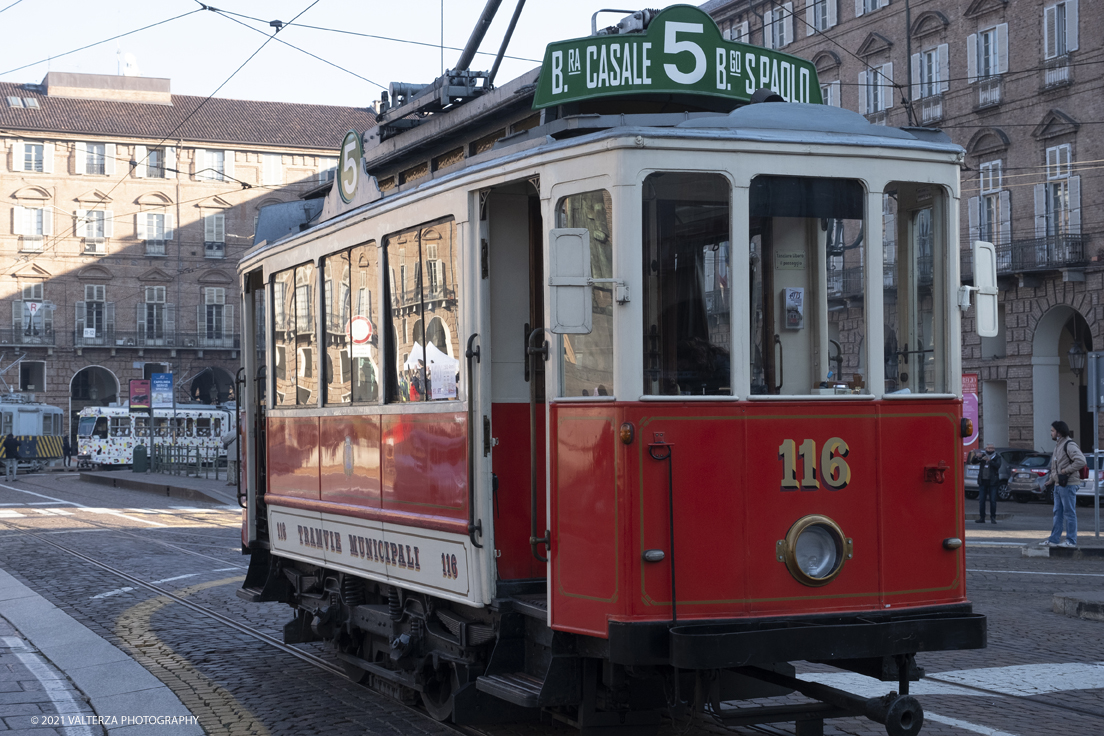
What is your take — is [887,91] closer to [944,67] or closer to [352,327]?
[944,67]

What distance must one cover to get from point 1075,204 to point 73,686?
30.5 meters

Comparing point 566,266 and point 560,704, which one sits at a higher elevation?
point 566,266

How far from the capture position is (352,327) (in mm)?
8359

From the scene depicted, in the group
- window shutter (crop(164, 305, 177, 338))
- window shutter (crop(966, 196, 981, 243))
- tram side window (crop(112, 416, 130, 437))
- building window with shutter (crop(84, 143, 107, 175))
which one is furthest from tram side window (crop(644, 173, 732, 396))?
window shutter (crop(164, 305, 177, 338))

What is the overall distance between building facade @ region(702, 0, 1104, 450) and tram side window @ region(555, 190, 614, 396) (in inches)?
1120

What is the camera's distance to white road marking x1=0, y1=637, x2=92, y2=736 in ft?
26.7

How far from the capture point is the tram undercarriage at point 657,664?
5719mm

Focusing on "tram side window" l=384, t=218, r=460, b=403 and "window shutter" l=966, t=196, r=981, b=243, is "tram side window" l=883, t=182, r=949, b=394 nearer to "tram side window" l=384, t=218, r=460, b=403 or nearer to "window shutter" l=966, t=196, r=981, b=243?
"tram side window" l=384, t=218, r=460, b=403

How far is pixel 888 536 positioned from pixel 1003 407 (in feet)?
108

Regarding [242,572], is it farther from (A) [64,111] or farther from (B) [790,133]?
(A) [64,111]

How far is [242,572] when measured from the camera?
1562 cm

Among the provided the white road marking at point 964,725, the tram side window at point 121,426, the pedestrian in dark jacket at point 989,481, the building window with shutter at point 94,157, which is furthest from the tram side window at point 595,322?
the building window with shutter at point 94,157

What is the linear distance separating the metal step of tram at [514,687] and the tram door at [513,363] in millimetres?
507

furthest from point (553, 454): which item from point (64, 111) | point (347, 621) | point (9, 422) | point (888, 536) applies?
point (64, 111)
